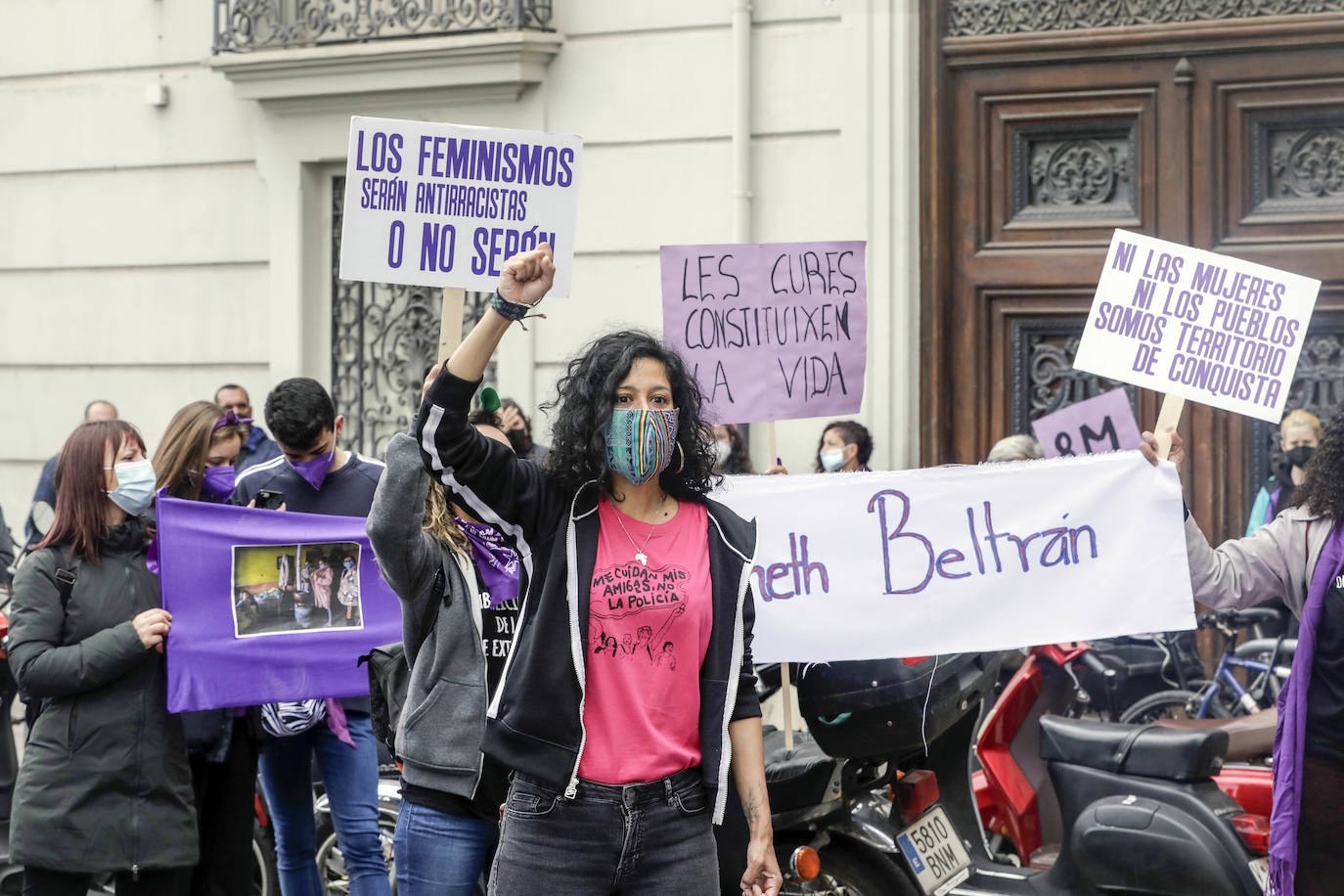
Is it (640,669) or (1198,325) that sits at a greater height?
(1198,325)

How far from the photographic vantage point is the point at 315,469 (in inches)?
206

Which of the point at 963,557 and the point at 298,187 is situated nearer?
the point at 963,557

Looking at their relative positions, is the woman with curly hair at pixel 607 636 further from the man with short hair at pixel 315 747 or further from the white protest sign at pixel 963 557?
the man with short hair at pixel 315 747

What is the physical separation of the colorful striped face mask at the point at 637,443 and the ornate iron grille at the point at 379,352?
263 inches

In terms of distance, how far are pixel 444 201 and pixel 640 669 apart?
5.98 feet

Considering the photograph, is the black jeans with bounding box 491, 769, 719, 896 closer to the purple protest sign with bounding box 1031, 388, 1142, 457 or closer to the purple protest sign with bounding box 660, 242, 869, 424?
the purple protest sign with bounding box 660, 242, 869, 424

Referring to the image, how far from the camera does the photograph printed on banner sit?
16.6ft

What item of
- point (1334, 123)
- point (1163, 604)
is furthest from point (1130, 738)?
point (1334, 123)

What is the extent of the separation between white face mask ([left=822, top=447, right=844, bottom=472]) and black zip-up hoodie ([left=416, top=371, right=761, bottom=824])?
12.3 ft

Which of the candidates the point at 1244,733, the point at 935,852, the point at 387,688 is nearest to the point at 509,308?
the point at 387,688

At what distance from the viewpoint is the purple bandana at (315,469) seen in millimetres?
5223

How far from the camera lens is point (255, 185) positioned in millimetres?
10133

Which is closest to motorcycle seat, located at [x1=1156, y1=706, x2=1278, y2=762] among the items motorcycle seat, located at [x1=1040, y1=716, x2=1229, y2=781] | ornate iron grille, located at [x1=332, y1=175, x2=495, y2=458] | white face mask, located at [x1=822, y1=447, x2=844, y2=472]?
motorcycle seat, located at [x1=1040, y1=716, x2=1229, y2=781]

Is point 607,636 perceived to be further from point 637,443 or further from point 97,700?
point 97,700
